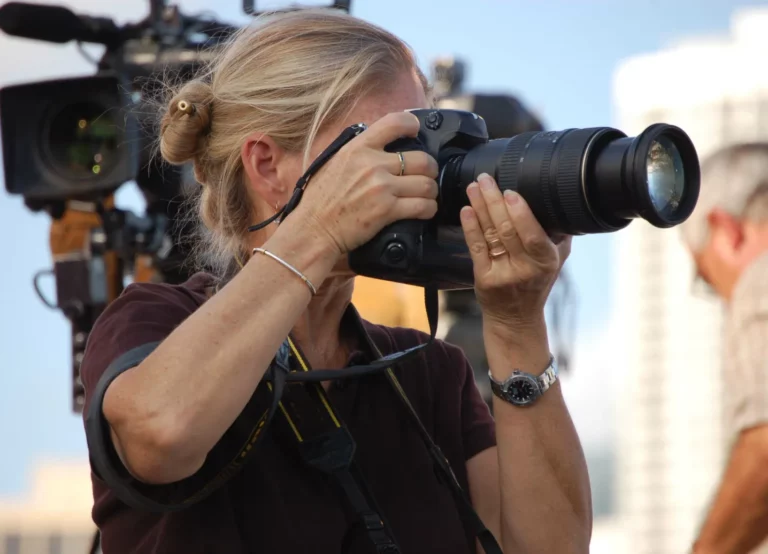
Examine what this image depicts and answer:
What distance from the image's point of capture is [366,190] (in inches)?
55.7

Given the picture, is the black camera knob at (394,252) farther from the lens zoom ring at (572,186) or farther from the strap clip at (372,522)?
the strap clip at (372,522)

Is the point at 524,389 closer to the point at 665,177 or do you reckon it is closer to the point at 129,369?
the point at 665,177

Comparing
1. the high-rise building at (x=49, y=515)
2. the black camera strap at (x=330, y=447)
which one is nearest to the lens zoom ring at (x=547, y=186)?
the black camera strap at (x=330, y=447)

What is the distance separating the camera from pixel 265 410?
55.9 inches

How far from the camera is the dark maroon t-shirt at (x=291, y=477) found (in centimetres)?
141

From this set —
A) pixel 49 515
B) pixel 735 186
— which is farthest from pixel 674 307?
pixel 735 186

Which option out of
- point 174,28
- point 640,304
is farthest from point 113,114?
point 640,304

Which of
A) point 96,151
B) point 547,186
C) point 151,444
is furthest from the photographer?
point 96,151

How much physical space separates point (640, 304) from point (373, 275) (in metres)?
50.4

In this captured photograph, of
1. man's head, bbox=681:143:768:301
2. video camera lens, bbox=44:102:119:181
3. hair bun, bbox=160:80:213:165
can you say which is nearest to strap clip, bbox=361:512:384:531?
hair bun, bbox=160:80:213:165

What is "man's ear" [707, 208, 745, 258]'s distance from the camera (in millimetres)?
2451

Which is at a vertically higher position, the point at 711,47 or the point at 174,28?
the point at 174,28

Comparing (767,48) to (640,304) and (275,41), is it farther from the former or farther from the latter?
(275,41)

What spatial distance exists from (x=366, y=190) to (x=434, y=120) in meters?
0.16
